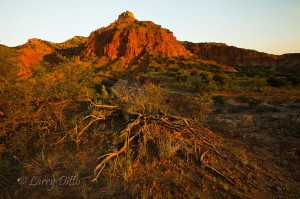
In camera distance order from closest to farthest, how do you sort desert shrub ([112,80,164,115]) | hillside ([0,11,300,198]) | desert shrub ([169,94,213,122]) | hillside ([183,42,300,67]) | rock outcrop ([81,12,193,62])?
1. hillside ([0,11,300,198])
2. desert shrub ([112,80,164,115])
3. desert shrub ([169,94,213,122])
4. rock outcrop ([81,12,193,62])
5. hillside ([183,42,300,67])

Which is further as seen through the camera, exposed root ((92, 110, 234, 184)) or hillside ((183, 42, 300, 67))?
hillside ((183, 42, 300, 67))

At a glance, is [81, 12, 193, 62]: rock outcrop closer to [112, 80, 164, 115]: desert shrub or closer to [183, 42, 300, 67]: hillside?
[183, 42, 300, 67]: hillside

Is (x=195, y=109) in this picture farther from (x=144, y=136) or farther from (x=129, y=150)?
(x=129, y=150)

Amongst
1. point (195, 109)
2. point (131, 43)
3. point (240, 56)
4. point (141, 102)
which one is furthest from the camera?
point (240, 56)

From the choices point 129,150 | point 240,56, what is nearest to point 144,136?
point 129,150

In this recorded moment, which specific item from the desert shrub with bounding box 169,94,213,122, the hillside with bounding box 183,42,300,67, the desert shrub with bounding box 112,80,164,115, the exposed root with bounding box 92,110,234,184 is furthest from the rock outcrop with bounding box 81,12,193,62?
the exposed root with bounding box 92,110,234,184

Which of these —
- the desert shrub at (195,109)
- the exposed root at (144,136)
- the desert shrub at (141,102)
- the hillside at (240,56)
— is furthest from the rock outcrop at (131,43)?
the exposed root at (144,136)

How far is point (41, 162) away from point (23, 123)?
1216 mm

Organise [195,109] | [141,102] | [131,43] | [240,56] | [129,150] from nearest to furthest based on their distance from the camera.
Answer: [129,150] → [141,102] → [195,109] → [131,43] → [240,56]

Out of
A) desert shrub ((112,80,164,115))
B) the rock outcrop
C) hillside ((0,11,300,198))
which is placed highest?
the rock outcrop

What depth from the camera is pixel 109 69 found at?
3309 centimetres

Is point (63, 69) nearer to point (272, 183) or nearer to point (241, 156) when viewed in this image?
point (241, 156)

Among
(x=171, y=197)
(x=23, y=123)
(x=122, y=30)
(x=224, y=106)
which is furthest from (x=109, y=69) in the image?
(x=171, y=197)

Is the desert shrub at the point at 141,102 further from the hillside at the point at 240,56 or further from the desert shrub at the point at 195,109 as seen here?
the hillside at the point at 240,56
